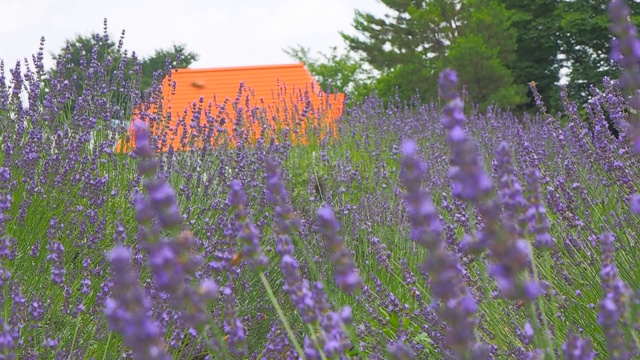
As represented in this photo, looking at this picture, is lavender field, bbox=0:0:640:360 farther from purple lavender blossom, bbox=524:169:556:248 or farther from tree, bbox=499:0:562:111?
tree, bbox=499:0:562:111

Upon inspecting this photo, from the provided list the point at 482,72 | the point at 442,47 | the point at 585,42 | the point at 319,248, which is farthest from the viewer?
the point at 585,42

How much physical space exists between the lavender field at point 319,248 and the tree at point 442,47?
901cm

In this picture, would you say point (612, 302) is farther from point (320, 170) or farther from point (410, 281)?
point (320, 170)

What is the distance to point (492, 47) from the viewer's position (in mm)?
16297

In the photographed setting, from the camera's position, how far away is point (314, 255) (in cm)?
384

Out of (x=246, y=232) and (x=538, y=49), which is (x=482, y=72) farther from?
(x=246, y=232)

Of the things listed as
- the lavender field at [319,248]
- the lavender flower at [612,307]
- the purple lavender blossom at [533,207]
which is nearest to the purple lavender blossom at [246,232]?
the lavender field at [319,248]

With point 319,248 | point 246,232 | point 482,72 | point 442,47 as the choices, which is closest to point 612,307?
point 246,232

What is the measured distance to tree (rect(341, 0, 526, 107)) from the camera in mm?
15062

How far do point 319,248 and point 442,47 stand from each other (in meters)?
13.9

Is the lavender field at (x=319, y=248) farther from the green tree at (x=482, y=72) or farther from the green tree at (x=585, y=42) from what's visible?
the green tree at (x=585, y=42)

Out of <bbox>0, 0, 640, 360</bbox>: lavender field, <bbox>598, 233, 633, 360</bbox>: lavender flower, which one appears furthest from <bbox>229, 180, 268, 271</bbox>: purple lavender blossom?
<bbox>598, 233, 633, 360</bbox>: lavender flower

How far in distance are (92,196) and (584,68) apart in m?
17.3

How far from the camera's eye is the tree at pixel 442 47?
15.1 meters
